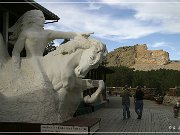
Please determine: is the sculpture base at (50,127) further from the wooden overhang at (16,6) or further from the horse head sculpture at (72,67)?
the wooden overhang at (16,6)

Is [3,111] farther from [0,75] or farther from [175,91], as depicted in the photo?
[175,91]

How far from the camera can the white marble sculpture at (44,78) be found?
787 cm

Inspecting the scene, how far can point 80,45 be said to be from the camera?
26.8 ft

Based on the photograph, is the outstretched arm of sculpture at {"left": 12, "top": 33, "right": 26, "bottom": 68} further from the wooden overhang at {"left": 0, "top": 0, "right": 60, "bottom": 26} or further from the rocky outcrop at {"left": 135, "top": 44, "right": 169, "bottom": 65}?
the rocky outcrop at {"left": 135, "top": 44, "right": 169, "bottom": 65}

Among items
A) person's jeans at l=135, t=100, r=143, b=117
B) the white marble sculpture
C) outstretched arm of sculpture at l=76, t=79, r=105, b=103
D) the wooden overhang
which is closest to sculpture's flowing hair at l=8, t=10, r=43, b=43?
the white marble sculpture

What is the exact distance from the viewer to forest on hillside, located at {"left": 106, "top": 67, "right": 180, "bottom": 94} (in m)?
45.3

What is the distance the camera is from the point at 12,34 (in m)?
9.05

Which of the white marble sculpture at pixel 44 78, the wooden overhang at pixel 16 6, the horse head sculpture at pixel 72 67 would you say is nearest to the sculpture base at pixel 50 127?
the white marble sculpture at pixel 44 78

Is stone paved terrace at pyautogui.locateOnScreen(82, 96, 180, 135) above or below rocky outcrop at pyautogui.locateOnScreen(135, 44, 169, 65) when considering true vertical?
above

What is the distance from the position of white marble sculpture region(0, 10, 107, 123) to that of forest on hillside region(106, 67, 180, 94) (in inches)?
1367

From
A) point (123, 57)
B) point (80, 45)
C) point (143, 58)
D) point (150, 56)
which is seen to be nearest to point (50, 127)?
point (80, 45)

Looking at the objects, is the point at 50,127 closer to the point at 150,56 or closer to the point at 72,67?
the point at 72,67

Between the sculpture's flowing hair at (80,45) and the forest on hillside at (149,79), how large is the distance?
34.7 meters

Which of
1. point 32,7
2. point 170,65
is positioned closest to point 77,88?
point 32,7
